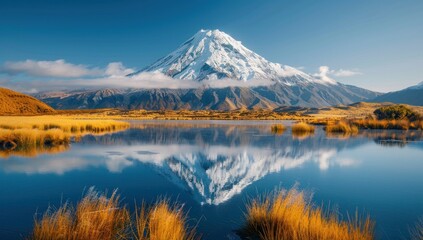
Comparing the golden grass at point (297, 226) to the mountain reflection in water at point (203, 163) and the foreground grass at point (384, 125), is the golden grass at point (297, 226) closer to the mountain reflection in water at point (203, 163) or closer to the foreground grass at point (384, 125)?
the mountain reflection in water at point (203, 163)

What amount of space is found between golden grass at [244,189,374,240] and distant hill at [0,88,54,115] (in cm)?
6761

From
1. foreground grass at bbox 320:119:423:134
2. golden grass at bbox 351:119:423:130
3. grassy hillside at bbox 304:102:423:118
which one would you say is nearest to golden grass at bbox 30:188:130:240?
foreground grass at bbox 320:119:423:134

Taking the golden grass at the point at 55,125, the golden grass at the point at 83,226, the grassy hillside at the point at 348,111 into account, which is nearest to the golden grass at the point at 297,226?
the golden grass at the point at 83,226

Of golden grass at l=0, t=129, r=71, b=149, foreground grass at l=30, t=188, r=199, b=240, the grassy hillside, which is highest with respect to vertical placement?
foreground grass at l=30, t=188, r=199, b=240

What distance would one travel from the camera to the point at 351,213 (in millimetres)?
7945

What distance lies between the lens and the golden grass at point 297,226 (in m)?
5.42

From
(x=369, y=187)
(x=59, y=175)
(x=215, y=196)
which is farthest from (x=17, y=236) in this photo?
(x=369, y=187)

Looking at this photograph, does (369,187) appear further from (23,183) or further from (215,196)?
(23,183)

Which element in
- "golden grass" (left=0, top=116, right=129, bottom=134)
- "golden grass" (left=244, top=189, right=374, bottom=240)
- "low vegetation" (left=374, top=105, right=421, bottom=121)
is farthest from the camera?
"low vegetation" (left=374, top=105, right=421, bottom=121)

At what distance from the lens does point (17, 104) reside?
68.8 m

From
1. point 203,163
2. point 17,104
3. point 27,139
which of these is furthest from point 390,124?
point 17,104

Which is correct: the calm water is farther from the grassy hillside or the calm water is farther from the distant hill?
the grassy hillside

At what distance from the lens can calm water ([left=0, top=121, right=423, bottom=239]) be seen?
7.90m

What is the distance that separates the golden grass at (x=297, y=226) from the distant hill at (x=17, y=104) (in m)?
67.6
